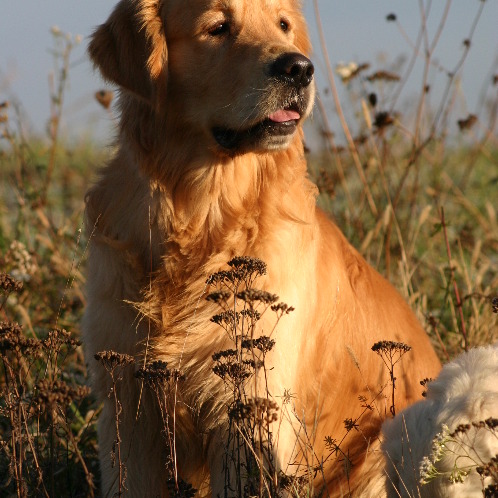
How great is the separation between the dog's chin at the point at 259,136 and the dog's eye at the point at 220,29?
1.35 feet

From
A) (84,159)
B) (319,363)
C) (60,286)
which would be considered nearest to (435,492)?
(319,363)

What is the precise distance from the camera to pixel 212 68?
11.3 ft

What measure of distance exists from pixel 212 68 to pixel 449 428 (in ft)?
5.77

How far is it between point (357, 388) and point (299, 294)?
67 cm

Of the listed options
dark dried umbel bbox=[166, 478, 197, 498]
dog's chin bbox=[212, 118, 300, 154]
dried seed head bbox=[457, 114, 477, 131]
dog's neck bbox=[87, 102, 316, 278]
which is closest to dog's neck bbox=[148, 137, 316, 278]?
dog's neck bbox=[87, 102, 316, 278]

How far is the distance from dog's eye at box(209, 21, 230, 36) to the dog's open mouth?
0.41 m

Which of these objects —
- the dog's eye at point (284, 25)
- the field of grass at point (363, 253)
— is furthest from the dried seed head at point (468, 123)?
the dog's eye at point (284, 25)

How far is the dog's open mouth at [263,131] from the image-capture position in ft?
11.1

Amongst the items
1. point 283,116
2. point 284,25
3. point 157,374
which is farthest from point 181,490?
point 284,25

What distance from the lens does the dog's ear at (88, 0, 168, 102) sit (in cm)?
345

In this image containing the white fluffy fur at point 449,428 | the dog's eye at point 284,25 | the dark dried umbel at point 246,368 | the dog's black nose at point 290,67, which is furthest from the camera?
the dog's eye at point 284,25

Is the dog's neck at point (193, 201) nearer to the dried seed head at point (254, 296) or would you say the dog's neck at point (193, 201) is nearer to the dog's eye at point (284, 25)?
the dog's eye at point (284, 25)

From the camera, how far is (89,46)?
3605 millimetres

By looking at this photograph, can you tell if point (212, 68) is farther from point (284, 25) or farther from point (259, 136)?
point (284, 25)
